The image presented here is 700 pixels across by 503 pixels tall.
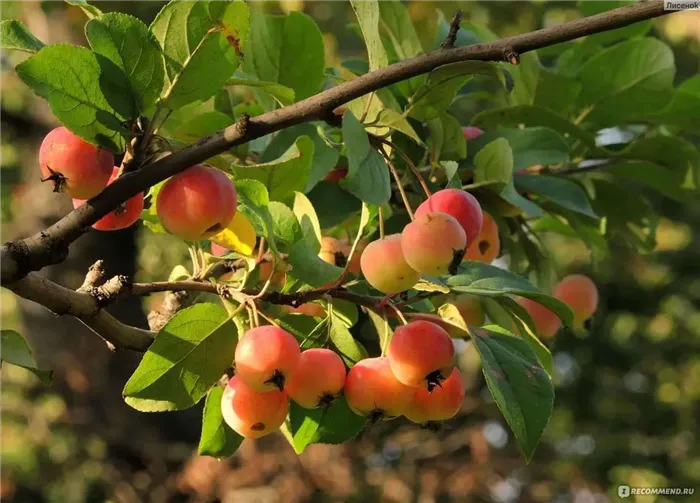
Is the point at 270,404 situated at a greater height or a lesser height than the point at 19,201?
greater

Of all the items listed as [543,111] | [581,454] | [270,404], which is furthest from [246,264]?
[581,454]

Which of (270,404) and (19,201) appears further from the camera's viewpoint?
(19,201)

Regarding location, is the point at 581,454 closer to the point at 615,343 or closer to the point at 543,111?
the point at 615,343

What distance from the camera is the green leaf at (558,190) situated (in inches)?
38.9

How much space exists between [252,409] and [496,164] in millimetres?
403

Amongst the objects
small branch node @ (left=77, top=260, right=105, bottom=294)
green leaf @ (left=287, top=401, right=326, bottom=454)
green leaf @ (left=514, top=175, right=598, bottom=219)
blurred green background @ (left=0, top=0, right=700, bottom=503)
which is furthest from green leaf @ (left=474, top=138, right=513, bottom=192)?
blurred green background @ (left=0, top=0, right=700, bottom=503)

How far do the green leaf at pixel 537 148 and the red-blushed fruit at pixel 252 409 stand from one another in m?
0.45

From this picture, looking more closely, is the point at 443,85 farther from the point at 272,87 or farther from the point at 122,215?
the point at 122,215

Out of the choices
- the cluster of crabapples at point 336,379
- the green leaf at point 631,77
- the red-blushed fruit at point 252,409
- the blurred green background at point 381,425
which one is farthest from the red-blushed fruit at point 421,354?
the blurred green background at point 381,425

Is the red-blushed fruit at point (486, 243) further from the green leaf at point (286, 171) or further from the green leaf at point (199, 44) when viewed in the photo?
the green leaf at point (199, 44)

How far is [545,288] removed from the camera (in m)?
1.13

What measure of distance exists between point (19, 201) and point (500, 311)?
2666mm

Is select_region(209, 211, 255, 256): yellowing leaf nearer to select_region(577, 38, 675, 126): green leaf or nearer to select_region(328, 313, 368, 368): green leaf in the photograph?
select_region(328, 313, 368, 368): green leaf

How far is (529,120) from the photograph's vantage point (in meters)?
1.06
